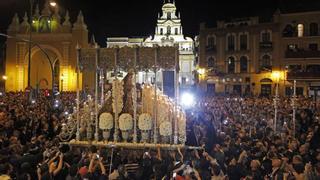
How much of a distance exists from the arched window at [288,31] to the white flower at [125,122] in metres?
37.8

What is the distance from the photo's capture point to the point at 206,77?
5262 cm

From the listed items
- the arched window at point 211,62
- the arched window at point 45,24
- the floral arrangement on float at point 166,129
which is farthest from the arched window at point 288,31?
the floral arrangement on float at point 166,129

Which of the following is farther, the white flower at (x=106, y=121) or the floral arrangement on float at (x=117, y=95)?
the floral arrangement on float at (x=117, y=95)

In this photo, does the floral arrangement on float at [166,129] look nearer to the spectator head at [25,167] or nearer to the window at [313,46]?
the spectator head at [25,167]

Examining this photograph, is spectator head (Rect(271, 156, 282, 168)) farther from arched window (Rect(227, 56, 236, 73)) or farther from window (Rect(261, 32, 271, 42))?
arched window (Rect(227, 56, 236, 73))

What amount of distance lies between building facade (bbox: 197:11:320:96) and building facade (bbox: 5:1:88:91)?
17519mm

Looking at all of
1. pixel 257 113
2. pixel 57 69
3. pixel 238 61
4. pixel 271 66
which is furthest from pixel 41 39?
pixel 257 113

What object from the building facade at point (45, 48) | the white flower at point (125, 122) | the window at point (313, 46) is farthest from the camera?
the building facade at point (45, 48)

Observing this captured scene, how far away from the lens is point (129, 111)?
1471 centimetres

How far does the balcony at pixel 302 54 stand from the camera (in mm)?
44844

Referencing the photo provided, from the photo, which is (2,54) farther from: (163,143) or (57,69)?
(163,143)

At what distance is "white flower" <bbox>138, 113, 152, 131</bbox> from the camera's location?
45.5 ft

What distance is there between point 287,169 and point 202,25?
4704cm

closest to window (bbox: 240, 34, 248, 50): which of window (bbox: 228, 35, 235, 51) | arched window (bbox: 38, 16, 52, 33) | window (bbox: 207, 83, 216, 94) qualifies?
window (bbox: 228, 35, 235, 51)
